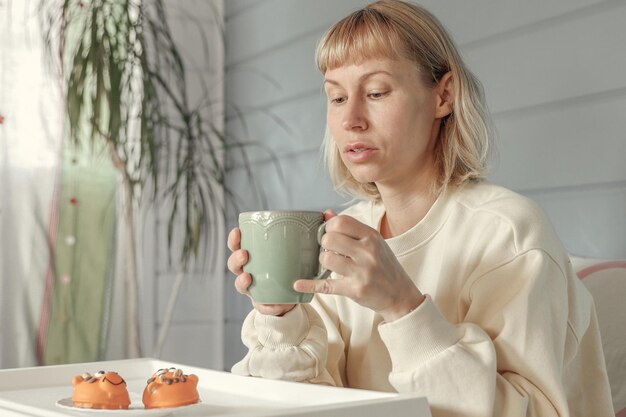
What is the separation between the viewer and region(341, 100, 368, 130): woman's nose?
125 cm

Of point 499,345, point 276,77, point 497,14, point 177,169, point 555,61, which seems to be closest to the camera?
point 499,345

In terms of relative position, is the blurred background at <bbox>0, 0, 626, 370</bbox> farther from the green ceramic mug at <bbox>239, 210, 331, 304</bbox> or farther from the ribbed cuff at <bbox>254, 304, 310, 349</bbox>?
the green ceramic mug at <bbox>239, 210, 331, 304</bbox>

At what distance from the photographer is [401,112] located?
4.18 ft

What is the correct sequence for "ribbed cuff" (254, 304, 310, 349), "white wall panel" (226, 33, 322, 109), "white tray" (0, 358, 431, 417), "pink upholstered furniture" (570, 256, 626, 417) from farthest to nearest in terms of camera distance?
1. "white wall panel" (226, 33, 322, 109)
2. "pink upholstered furniture" (570, 256, 626, 417)
3. "ribbed cuff" (254, 304, 310, 349)
4. "white tray" (0, 358, 431, 417)

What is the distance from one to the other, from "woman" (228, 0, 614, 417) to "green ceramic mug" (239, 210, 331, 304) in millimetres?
18

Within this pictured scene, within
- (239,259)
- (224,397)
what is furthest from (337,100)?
(224,397)

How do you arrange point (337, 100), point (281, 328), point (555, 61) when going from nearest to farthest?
point (281, 328) < point (337, 100) < point (555, 61)

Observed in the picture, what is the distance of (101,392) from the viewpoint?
83 cm

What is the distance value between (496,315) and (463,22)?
128cm

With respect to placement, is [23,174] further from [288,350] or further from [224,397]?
[224,397]

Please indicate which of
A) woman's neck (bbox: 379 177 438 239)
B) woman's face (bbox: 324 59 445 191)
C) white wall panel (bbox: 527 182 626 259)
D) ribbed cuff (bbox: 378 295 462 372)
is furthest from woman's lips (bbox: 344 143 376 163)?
white wall panel (bbox: 527 182 626 259)

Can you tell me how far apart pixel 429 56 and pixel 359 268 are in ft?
1.66

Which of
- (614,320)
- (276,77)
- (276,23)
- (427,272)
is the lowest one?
(614,320)

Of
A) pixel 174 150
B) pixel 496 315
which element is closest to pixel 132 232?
pixel 174 150
